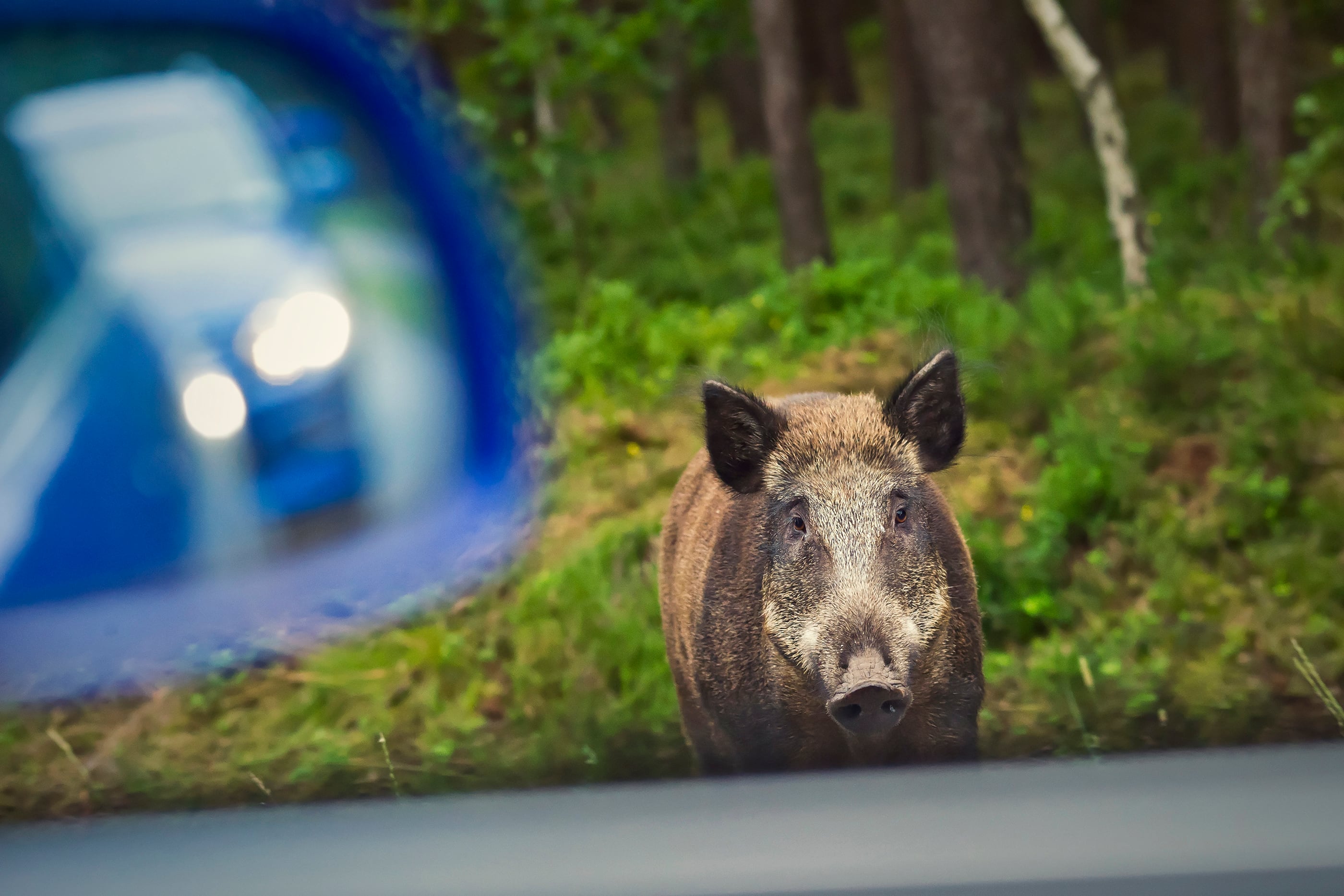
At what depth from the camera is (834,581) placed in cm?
349

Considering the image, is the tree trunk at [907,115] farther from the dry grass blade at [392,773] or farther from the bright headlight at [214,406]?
the bright headlight at [214,406]

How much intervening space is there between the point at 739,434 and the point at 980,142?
8.22 metres

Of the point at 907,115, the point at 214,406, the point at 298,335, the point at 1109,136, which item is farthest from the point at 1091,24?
the point at 214,406

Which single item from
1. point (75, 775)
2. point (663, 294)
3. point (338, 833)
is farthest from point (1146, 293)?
point (338, 833)

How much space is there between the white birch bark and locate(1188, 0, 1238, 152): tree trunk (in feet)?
27.6

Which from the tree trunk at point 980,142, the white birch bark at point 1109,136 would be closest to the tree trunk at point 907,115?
the tree trunk at point 980,142

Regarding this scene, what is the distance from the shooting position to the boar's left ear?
3.42 metres

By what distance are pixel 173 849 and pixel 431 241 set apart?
2.67 metres

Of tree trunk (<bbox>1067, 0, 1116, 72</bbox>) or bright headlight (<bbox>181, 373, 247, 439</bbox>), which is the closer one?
bright headlight (<bbox>181, 373, 247, 439</bbox>)

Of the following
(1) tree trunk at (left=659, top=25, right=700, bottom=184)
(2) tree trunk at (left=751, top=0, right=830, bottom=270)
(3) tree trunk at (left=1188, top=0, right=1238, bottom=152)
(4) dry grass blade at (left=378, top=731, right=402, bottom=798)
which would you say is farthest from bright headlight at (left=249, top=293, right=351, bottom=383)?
(1) tree trunk at (left=659, top=25, right=700, bottom=184)

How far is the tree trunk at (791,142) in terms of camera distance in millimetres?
13383

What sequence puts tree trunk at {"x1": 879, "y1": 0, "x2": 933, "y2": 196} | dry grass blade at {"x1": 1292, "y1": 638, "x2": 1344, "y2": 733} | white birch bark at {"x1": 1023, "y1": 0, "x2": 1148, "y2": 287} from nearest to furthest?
dry grass blade at {"x1": 1292, "y1": 638, "x2": 1344, "y2": 733}, white birch bark at {"x1": 1023, "y1": 0, "x2": 1148, "y2": 287}, tree trunk at {"x1": 879, "y1": 0, "x2": 933, "y2": 196}

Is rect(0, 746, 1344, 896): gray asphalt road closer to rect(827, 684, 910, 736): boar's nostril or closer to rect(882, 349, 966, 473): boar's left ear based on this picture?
rect(827, 684, 910, 736): boar's nostril

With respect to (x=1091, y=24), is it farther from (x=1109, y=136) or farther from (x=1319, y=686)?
(x=1319, y=686)
